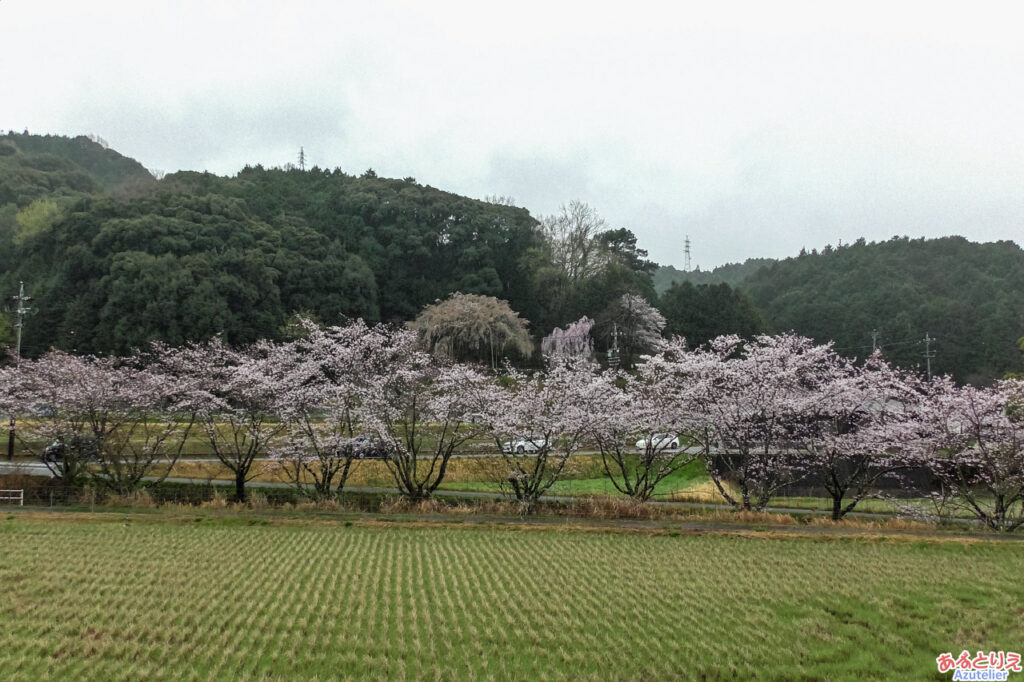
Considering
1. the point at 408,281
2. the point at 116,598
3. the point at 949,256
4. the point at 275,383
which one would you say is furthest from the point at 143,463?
the point at 949,256

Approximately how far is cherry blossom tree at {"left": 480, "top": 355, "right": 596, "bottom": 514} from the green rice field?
4.35 metres

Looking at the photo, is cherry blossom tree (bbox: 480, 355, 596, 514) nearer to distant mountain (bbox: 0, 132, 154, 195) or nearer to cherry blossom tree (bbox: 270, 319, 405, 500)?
cherry blossom tree (bbox: 270, 319, 405, 500)

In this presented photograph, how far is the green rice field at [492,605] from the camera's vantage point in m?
8.62

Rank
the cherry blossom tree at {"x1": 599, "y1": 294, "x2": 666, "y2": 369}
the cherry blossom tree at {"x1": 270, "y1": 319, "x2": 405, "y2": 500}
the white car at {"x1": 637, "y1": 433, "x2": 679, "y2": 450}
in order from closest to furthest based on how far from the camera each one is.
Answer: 1. the white car at {"x1": 637, "y1": 433, "x2": 679, "y2": 450}
2. the cherry blossom tree at {"x1": 270, "y1": 319, "x2": 405, "y2": 500}
3. the cherry blossom tree at {"x1": 599, "y1": 294, "x2": 666, "y2": 369}

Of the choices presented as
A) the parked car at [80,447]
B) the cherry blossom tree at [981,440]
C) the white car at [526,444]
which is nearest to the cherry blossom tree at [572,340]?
the white car at [526,444]

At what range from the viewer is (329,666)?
8492 millimetres

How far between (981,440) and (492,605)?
15.9 m

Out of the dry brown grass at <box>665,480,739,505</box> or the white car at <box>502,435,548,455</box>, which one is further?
the dry brown grass at <box>665,480,739,505</box>

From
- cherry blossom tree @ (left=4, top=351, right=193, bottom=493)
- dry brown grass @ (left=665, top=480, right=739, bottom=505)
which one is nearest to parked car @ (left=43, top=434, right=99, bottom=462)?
cherry blossom tree @ (left=4, top=351, right=193, bottom=493)

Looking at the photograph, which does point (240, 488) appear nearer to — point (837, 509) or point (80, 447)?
point (80, 447)

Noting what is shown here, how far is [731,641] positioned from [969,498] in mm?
12889

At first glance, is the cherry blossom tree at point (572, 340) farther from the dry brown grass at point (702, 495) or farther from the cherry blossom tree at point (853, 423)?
the cherry blossom tree at point (853, 423)

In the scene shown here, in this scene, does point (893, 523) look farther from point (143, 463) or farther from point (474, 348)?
point (474, 348)

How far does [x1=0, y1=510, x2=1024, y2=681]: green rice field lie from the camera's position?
8617mm
